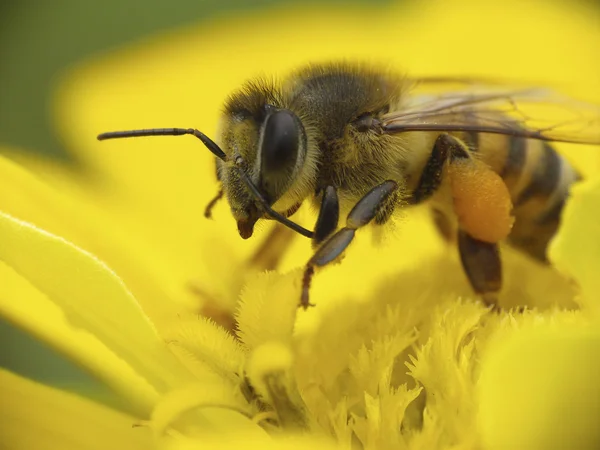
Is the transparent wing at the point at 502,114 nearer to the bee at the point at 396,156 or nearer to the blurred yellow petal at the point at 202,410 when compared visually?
the bee at the point at 396,156

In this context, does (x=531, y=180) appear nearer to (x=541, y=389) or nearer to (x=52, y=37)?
(x=541, y=389)

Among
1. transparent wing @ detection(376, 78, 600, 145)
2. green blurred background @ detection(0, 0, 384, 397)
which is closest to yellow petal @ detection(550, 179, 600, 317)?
transparent wing @ detection(376, 78, 600, 145)

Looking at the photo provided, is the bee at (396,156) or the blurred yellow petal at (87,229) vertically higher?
the bee at (396,156)

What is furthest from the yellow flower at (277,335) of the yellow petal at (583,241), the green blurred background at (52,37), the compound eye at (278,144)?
the green blurred background at (52,37)

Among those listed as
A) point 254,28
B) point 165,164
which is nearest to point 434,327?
point 165,164

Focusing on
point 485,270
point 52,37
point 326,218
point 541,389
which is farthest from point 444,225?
point 52,37

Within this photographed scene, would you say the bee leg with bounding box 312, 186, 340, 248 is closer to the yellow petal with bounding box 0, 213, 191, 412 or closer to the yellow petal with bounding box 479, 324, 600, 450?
the yellow petal with bounding box 0, 213, 191, 412
